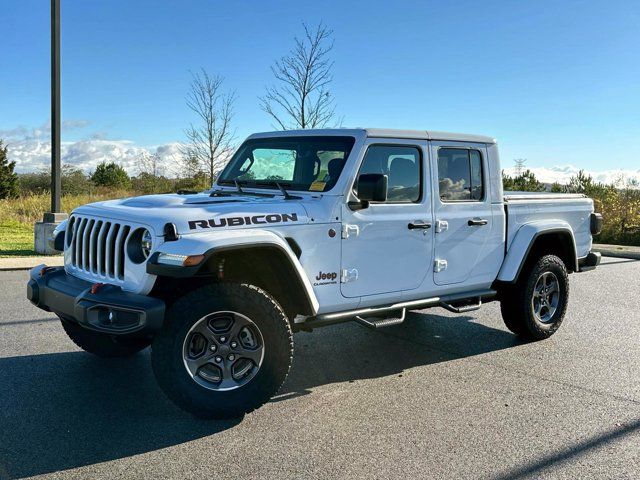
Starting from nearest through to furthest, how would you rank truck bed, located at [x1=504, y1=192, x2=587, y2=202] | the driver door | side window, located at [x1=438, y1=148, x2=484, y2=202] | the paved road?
1. the paved road
2. the driver door
3. side window, located at [x1=438, y1=148, x2=484, y2=202]
4. truck bed, located at [x1=504, y1=192, x2=587, y2=202]

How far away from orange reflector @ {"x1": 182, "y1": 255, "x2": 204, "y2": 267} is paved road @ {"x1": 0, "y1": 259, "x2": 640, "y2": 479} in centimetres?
106

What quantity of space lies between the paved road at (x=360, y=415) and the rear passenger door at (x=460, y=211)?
2.86 feet

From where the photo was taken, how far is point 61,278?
4293mm

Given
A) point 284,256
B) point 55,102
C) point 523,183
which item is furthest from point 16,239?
point 523,183

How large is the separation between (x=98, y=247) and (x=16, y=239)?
10966 mm

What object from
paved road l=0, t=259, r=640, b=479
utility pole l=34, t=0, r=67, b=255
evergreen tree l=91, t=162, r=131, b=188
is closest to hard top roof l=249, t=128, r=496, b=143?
paved road l=0, t=259, r=640, b=479

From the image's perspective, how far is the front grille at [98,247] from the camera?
3898 millimetres

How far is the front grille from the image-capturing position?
3.90 m

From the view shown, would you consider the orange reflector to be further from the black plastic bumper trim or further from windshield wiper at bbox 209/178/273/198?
the black plastic bumper trim

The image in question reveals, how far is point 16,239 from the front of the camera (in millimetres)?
13602

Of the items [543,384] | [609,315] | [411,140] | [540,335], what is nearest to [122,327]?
[411,140]

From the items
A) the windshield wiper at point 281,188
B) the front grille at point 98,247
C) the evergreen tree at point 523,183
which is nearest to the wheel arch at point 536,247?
the windshield wiper at point 281,188

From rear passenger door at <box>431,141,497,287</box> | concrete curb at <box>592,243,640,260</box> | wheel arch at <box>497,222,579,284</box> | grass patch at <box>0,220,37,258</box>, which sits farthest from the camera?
concrete curb at <box>592,243,640,260</box>

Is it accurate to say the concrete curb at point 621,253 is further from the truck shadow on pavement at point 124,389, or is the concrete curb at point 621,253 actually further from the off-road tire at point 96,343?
the off-road tire at point 96,343
